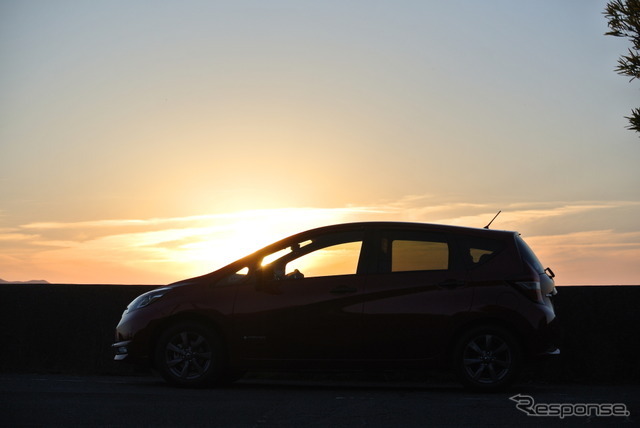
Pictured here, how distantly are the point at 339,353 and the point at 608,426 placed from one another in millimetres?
3772

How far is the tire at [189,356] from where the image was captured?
36.1 feet

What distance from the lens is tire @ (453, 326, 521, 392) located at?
35.0 ft

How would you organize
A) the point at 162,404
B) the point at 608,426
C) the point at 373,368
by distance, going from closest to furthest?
the point at 608,426 < the point at 162,404 < the point at 373,368

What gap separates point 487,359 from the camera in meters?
10.8

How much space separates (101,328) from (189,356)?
2840 millimetres

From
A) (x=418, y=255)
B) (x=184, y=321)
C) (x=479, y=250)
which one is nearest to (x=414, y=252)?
(x=418, y=255)

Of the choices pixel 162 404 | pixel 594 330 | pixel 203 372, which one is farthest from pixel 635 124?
pixel 162 404

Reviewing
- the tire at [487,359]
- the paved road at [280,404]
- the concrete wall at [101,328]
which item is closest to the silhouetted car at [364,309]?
the tire at [487,359]

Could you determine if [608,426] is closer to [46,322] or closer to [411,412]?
[411,412]

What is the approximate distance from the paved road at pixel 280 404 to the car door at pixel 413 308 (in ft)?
1.53

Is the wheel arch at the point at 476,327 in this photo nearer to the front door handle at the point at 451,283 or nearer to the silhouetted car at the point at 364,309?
the silhouetted car at the point at 364,309

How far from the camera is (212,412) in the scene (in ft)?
27.6

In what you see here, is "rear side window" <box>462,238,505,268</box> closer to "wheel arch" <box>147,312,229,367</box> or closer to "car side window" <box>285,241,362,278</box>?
"car side window" <box>285,241,362,278</box>

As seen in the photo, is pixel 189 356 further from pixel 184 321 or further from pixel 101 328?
pixel 101 328
